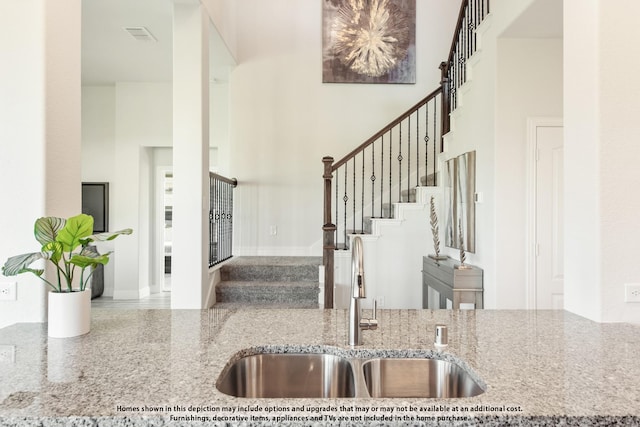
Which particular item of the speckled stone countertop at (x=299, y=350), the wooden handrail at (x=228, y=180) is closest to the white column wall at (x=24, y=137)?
the speckled stone countertop at (x=299, y=350)

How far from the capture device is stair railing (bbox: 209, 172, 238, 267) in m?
4.86

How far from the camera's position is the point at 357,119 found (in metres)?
6.02

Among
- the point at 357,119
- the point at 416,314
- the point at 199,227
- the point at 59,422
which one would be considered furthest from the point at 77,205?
the point at 357,119

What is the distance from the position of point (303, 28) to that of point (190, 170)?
325cm

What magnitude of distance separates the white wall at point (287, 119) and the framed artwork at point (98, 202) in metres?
2.21

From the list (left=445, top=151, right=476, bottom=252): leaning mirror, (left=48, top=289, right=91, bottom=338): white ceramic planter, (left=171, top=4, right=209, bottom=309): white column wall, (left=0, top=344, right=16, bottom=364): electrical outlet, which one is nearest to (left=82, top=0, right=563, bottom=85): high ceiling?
(left=171, top=4, right=209, bottom=309): white column wall

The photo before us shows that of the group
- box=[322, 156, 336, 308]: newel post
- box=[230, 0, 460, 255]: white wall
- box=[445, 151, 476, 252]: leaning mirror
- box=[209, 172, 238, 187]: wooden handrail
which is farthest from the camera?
box=[230, 0, 460, 255]: white wall

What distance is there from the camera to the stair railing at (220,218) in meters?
4.86

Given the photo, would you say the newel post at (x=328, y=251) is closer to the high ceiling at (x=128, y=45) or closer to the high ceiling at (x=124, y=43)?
the high ceiling at (x=128, y=45)

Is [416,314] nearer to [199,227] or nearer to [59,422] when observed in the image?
[59,422]

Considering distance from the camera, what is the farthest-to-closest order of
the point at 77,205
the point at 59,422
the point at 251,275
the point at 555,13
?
the point at 251,275
the point at 555,13
the point at 77,205
the point at 59,422

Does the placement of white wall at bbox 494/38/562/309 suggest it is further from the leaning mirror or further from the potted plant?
the potted plant

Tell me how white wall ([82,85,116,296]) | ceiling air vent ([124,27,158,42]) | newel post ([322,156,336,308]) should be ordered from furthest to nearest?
white wall ([82,85,116,296]), ceiling air vent ([124,27,158,42]), newel post ([322,156,336,308])

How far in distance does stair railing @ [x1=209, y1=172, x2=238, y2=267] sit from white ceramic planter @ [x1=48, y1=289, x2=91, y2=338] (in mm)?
3175
